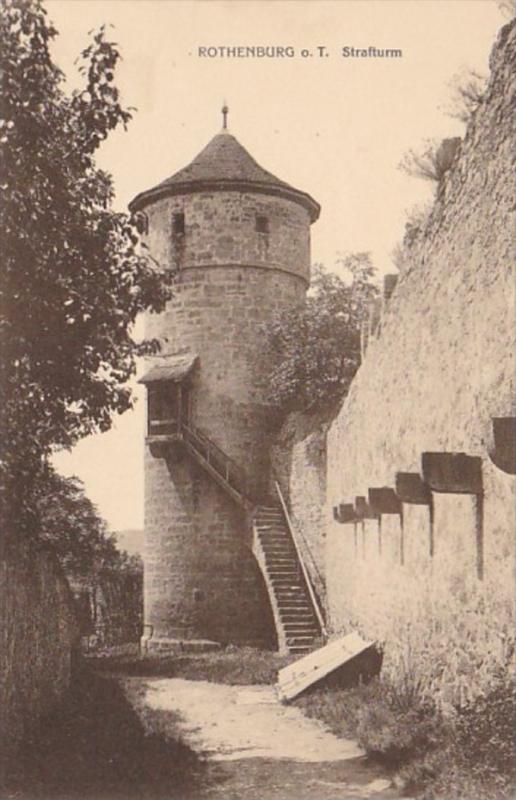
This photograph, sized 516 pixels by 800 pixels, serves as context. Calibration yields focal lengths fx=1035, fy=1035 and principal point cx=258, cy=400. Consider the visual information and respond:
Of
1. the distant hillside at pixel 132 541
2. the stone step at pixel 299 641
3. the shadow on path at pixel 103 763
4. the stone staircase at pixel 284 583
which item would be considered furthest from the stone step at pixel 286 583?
the distant hillside at pixel 132 541

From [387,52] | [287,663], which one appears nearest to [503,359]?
[387,52]

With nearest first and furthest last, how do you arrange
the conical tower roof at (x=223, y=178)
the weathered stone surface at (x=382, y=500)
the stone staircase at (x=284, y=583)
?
the weathered stone surface at (x=382, y=500)
the stone staircase at (x=284, y=583)
the conical tower roof at (x=223, y=178)

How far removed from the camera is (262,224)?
21812mm

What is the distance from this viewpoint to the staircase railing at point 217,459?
21.0 metres

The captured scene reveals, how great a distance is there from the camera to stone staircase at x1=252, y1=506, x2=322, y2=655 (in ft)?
58.9

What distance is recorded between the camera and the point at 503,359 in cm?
692

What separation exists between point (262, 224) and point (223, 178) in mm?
1252

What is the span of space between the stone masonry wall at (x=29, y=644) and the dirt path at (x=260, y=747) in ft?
3.67

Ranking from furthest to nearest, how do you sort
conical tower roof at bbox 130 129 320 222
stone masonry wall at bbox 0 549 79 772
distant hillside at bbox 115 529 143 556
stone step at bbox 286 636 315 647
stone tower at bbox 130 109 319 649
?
distant hillside at bbox 115 529 143 556, conical tower roof at bbox 130 129 320 222, stone tower at bbox 130 109 319 649, stone step at bbox 286 636 315 647, stone masonry wall at bbox 0 549 79 772

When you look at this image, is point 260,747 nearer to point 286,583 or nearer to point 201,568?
point 286,583

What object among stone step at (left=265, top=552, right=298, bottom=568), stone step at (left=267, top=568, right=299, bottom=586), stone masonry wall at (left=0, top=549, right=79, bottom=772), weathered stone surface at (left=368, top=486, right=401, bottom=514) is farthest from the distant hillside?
weathered stone surface at (left=368, top=486, right=401, bottom=514)

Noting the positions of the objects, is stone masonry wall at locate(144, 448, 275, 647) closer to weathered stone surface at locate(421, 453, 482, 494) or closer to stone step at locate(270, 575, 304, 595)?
stone step at locate(270, 575, 304, 595)

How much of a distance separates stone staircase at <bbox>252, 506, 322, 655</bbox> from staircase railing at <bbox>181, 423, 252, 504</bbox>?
2.35 ft

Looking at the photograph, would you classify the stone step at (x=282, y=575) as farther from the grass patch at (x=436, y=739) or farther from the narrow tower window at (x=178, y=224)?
the grass patch at (x=436, y=739)
